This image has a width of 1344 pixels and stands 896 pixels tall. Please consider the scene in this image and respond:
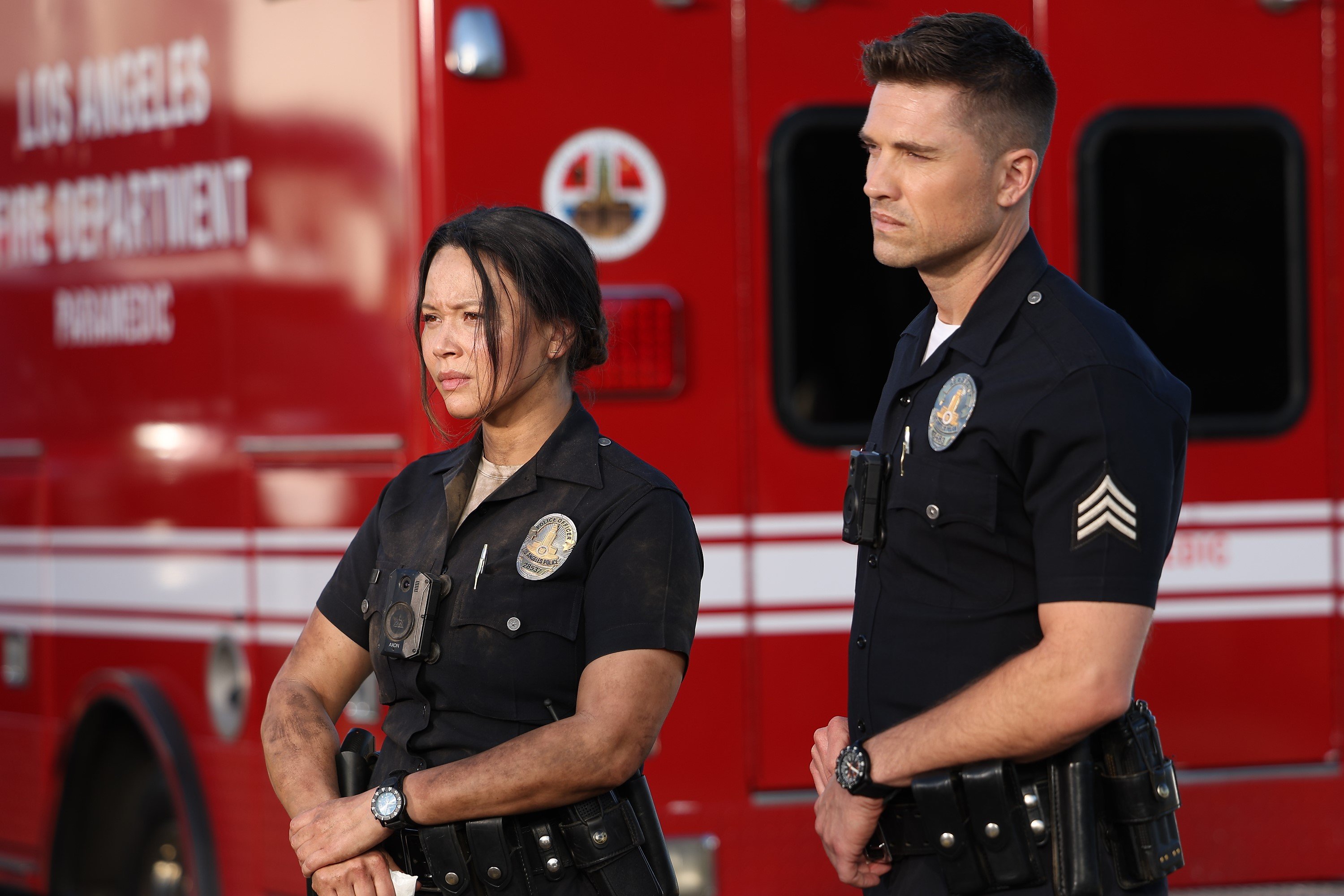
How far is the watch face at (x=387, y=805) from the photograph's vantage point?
204 cm

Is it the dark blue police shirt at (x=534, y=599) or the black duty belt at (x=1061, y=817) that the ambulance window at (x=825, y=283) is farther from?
the black duty belt at (x=1061, y=817)

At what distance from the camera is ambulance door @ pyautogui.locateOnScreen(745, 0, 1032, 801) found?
3508mm

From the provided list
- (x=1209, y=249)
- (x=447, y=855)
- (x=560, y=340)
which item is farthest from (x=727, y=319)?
(x=447, y=855)

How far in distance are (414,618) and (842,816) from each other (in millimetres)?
643

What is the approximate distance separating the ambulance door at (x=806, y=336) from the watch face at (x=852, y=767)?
1.46 metres

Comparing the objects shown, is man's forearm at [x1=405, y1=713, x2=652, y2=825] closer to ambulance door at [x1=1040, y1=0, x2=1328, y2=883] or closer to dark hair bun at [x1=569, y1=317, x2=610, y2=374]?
dark hair bun at [x1=569, y1=317, x2=610, y2=374]

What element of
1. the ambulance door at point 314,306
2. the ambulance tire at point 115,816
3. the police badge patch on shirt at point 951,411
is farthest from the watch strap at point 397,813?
the ambulance tire at point 115,816

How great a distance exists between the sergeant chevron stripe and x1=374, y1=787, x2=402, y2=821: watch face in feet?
3.09

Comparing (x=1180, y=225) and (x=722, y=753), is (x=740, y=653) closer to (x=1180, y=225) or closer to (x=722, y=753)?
(x=722, y=753)

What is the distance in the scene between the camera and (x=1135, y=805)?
197cm

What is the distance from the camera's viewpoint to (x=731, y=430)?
3.52 metres

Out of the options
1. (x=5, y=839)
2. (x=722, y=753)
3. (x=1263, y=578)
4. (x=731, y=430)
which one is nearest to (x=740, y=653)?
(x=722, y=753)

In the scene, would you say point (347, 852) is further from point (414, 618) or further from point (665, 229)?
point (665, 229)

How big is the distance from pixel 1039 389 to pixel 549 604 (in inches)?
28.2
